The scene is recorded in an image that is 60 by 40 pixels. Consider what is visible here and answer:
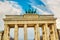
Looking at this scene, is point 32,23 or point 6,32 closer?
point 6,32

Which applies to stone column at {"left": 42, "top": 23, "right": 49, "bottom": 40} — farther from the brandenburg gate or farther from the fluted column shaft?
the fluted column shaft

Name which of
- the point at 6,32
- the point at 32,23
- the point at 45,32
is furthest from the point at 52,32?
the point at 6,32

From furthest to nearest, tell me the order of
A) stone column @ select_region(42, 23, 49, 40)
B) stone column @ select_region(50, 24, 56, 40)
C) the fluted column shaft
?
stone column @ select_region(50, 24, 56, 40), stone column @ select_region(42, 23, 49, 40), the fluted column shaft

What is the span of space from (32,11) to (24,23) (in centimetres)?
717

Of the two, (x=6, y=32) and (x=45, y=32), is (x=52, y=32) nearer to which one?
(x=45, y=32)

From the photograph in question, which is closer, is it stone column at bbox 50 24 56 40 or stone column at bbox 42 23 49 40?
stone column at bbox 42 23 49 40

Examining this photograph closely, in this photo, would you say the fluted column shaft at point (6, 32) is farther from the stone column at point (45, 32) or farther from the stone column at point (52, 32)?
the stone column at point (52, 32)

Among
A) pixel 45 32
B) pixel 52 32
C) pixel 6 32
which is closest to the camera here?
pixel 6 32

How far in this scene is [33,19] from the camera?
56062 mm

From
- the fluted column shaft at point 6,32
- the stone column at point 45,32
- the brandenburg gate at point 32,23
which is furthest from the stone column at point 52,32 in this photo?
the fluted column shaft at point 6,32

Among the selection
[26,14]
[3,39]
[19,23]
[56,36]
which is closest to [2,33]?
[3,39]

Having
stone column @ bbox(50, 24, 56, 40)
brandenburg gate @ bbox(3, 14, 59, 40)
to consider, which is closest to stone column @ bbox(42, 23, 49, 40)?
brandenburg gate @ bbox(3, 14, 59, 40)

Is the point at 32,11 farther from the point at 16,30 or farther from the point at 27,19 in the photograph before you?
the point at 16,30

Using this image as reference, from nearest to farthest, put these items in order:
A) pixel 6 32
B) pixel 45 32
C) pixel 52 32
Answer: pixel 6 32 < pixel 45 32 < pixel 52 32
